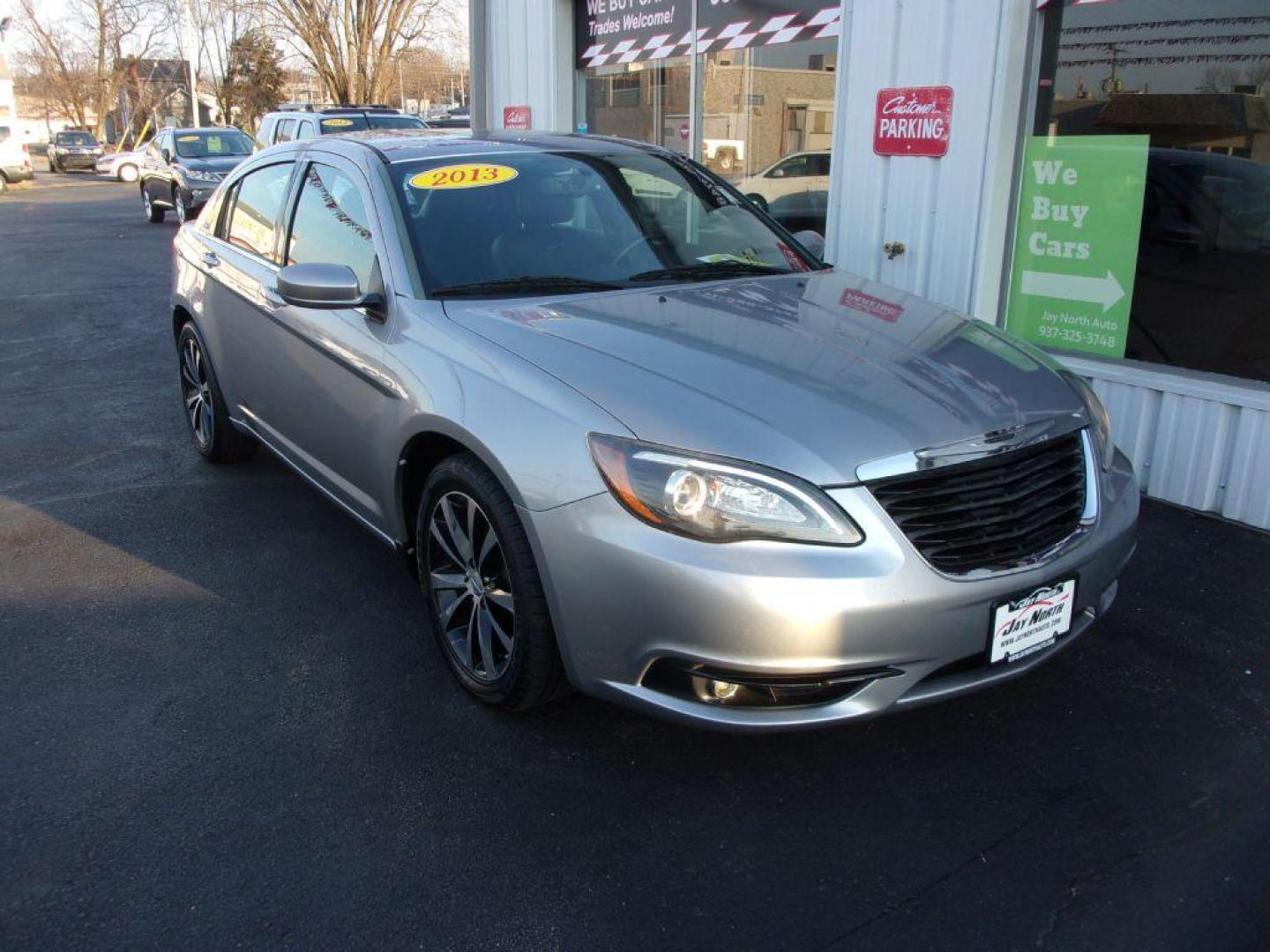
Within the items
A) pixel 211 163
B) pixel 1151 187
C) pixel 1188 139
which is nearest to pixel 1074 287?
pixel 1151 187

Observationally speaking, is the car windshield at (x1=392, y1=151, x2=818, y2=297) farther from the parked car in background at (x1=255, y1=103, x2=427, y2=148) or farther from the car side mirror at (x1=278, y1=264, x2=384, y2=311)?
the parked car in background at (x1=255, y1=103, x2=427, y2=148)

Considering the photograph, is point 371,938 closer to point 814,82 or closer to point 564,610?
point 564,610

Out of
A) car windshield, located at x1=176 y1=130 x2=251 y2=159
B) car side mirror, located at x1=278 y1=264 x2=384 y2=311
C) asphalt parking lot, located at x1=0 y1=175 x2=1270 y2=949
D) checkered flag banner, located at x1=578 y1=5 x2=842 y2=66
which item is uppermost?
checkered flag banner, located at x1=578 y1=5 x2=842 y2=66

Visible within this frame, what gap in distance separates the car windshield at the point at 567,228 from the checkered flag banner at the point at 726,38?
2.64 metres

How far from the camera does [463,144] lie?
4227 millimetres

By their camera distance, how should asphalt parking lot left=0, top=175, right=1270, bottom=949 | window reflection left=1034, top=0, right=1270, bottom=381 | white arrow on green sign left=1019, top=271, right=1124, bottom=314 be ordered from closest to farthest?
1. asphalt parking lot left=0, top=175, right=1270, bottom=949
2. window reflection left=1034, top=0, right=1270, bottom=381
3. white arrow on green sign left=1019, top=271, right=1124, bottom=314

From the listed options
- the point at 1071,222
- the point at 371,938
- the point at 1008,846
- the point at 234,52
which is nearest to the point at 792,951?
the point at 1008,846

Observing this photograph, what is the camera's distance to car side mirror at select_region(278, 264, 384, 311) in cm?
344

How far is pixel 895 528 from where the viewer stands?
2.54m

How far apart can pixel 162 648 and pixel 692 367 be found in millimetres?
2163

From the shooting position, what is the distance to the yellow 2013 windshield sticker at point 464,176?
3.83m

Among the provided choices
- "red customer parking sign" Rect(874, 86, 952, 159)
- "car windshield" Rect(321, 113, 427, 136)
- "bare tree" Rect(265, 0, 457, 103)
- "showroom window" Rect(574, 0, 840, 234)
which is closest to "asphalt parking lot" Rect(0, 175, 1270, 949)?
"red customer parking sign" Rect(874, 86, 952, 159)

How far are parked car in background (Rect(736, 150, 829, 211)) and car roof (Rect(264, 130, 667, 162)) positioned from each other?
7.40 feet

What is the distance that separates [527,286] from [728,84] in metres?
5.10
